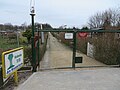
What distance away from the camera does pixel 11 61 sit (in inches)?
249

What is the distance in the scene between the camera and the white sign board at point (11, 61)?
19.0ft

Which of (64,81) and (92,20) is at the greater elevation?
(92,20)

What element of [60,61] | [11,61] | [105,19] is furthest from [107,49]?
[105,19]

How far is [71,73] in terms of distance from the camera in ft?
28.0

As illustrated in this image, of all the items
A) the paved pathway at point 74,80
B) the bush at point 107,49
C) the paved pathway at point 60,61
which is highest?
the bush at point 107,49

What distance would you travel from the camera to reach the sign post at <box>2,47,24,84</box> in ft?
18.9

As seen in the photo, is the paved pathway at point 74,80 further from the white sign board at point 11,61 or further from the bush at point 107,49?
the bush at point 107,49

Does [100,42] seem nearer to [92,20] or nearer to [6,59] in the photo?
[6,59]

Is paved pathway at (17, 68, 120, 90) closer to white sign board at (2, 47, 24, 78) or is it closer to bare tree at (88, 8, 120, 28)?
white sign board at (2, 47, 24, 78)

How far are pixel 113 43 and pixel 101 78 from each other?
4.14 meters

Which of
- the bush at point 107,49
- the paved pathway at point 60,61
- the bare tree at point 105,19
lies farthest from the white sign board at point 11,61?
the bare tree at point 105,19

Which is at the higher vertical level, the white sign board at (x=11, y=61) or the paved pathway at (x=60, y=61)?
the white sign board at (x=11, y=61)

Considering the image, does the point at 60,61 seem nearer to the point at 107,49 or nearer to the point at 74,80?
the point at 107,49


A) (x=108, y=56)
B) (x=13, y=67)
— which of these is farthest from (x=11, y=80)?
(x=108, y=56)
